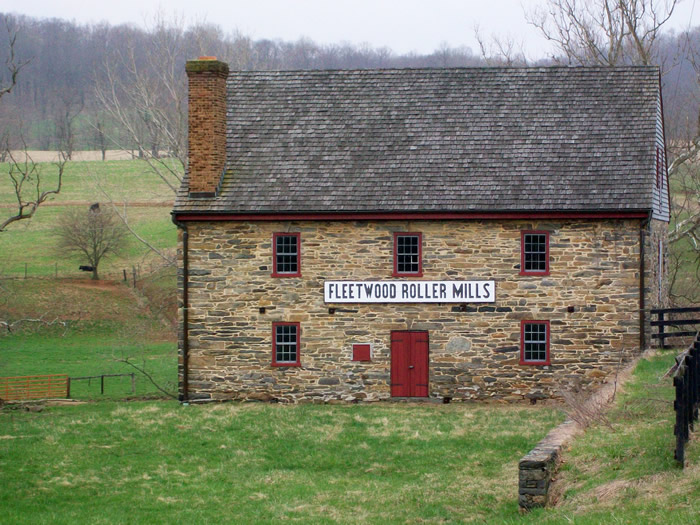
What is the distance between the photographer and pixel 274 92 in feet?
83.6

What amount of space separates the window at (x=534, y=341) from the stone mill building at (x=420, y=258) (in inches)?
1.3

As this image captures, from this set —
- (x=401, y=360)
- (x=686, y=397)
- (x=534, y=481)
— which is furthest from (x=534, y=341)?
(x=686, y=397)

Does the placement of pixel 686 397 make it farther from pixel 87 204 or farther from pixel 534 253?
pixel 87 204

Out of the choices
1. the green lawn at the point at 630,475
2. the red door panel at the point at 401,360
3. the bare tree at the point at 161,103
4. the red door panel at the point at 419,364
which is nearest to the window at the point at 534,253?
the red door panel at the point at 419,364

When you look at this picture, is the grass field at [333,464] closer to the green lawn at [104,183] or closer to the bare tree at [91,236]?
the bare tree at [91,236]

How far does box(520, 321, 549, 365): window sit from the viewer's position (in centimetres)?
2247

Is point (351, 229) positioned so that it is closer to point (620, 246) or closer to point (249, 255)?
point (249, 255)

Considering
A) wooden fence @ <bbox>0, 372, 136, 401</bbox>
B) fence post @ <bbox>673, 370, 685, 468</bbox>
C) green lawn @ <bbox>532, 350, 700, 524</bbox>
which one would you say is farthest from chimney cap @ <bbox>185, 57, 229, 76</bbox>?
fence post @ <bbox>673, 370, 685, 468</bbox>

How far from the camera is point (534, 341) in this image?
22.5m

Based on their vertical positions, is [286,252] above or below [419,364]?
above

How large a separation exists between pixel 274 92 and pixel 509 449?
1262 cm

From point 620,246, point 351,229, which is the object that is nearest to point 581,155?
point 620,246

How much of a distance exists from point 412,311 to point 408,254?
140 centimetres

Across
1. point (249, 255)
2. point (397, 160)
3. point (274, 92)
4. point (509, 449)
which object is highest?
point (274, 92)
